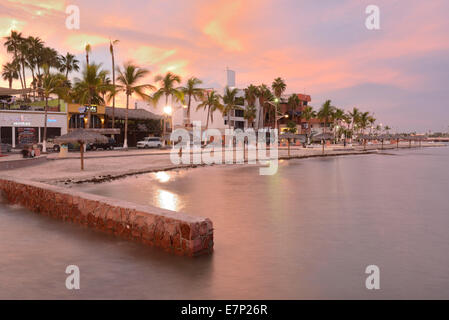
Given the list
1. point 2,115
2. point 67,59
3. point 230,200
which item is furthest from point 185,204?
point 67,59

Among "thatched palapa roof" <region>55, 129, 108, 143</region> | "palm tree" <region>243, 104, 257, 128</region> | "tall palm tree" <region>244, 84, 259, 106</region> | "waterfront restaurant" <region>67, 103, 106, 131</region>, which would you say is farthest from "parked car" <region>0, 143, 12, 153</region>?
"tall palm tree" <region>244, 84, 259, 106</region>

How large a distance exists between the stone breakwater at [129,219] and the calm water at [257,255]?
28 centimetres

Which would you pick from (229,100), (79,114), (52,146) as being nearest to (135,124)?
(79,114)

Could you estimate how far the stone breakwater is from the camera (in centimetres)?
793

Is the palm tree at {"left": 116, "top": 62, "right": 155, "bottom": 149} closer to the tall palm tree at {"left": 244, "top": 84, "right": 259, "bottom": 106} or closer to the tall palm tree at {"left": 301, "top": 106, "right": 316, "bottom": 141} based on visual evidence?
the tall palm tree at {"left": 244, "top": 84, "right": 259, "bottom": 106}

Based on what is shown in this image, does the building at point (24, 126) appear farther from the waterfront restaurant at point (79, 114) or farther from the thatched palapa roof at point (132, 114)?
the thatched palapa roof at point (132, 114)

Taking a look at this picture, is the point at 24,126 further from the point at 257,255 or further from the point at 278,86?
the point at 278,86

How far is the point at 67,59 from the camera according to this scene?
83.1 metres

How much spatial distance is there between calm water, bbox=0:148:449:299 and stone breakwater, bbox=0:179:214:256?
0.28 metres

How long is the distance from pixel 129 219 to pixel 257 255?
318 centimetres

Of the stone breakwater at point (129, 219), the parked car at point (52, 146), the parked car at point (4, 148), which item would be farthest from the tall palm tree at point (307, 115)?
the stone breakwater at point (129, 219)

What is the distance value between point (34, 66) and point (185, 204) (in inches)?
2907

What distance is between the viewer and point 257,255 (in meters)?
8.45
